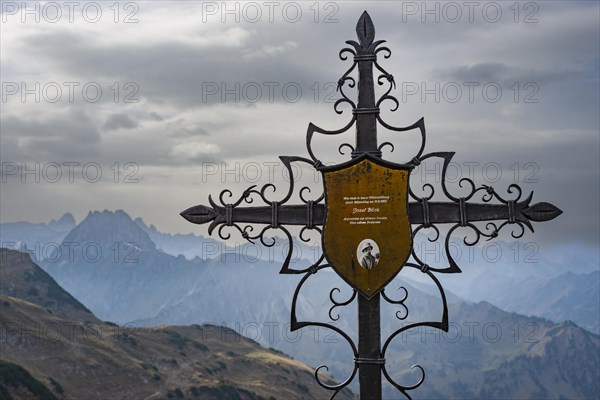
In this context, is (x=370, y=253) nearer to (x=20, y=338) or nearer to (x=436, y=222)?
(x=436, y=222)

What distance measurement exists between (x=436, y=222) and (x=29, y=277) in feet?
556

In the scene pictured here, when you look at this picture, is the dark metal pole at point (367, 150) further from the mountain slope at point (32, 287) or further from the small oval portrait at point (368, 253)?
the mountain slope at point (32, 287)

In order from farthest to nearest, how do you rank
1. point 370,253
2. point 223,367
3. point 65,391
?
point 223,367, point 65,391, point 370,253

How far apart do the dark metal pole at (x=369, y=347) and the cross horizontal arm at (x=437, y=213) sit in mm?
1515

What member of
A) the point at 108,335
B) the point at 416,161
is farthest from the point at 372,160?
the point at 108,335

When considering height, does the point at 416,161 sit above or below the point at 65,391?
above

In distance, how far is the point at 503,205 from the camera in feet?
40.3

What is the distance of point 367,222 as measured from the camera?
469 inches

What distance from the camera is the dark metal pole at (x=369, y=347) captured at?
12.1 m

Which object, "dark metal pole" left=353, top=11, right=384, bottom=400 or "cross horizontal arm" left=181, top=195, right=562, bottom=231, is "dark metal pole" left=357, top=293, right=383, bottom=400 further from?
"cross horizontal arm" left=181, top=195, right=562, bottom=231

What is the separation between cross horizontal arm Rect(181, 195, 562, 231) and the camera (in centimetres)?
1222

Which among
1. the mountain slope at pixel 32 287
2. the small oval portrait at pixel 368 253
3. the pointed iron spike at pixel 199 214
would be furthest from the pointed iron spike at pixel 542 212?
the mountain slope at pixel 32 287

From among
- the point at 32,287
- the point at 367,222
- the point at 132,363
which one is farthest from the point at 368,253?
the point at 32,287

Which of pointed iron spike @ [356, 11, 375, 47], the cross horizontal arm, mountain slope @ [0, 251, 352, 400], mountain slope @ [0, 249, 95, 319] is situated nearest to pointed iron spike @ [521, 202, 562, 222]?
the cross horizontal arm
